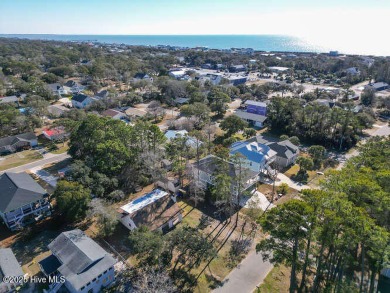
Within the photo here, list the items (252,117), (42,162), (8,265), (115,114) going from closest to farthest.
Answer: (8,265)
(42,162)
(252,117)
(115,114)

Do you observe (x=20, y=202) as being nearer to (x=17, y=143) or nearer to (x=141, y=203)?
(x=141, y=203)

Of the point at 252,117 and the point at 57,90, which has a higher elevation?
the point at 57,90

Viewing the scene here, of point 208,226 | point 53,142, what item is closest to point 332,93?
point 208,226

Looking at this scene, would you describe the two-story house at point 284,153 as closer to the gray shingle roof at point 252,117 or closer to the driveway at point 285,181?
the driveway at point 285,181

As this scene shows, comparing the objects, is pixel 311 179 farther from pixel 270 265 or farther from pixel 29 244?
pixel 29 244

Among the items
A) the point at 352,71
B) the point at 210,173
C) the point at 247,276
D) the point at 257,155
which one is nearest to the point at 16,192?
the point at 210,173

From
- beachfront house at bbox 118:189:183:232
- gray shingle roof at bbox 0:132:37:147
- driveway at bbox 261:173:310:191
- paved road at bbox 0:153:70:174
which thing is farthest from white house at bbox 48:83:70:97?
driveway at bbox 261:173:310:191

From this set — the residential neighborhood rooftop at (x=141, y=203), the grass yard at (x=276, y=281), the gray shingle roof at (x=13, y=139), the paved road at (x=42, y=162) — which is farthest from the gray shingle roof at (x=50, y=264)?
the gray shingle roof at (x=13, y=139)
